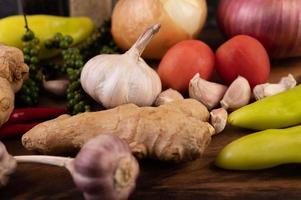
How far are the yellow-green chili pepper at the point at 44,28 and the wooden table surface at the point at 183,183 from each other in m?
0.41

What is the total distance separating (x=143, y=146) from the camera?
70 cm

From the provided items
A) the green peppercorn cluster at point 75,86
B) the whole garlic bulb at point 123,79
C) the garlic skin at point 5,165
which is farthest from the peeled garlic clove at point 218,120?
the garlic skin at point 5,165

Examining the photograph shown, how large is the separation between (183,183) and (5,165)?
0.23 meters

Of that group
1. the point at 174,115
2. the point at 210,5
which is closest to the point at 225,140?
the point at 174,115

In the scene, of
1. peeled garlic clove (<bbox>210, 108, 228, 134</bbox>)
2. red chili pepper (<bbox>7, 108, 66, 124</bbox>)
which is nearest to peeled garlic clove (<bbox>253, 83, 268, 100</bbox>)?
peeled garlic clove (<bbox>210, 108, 228, 134</bbox>)

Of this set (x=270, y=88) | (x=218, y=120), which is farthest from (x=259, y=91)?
(x=218, y=120)

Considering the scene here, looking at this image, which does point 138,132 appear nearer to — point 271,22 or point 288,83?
point 288,83

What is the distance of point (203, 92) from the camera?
0.90 m

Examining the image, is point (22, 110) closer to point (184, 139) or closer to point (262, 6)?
point (184, 139)

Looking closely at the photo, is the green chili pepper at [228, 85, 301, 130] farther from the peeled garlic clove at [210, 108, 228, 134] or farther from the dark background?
the dark background

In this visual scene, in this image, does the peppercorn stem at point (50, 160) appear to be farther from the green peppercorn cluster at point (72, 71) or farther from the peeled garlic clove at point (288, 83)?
the peeled garlic clove at point (288, 83)

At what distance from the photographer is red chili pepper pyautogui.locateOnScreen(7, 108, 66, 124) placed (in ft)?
2.78

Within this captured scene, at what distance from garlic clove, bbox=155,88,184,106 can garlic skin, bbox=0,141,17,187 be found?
299 mm

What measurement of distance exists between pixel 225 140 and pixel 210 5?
0.85m
